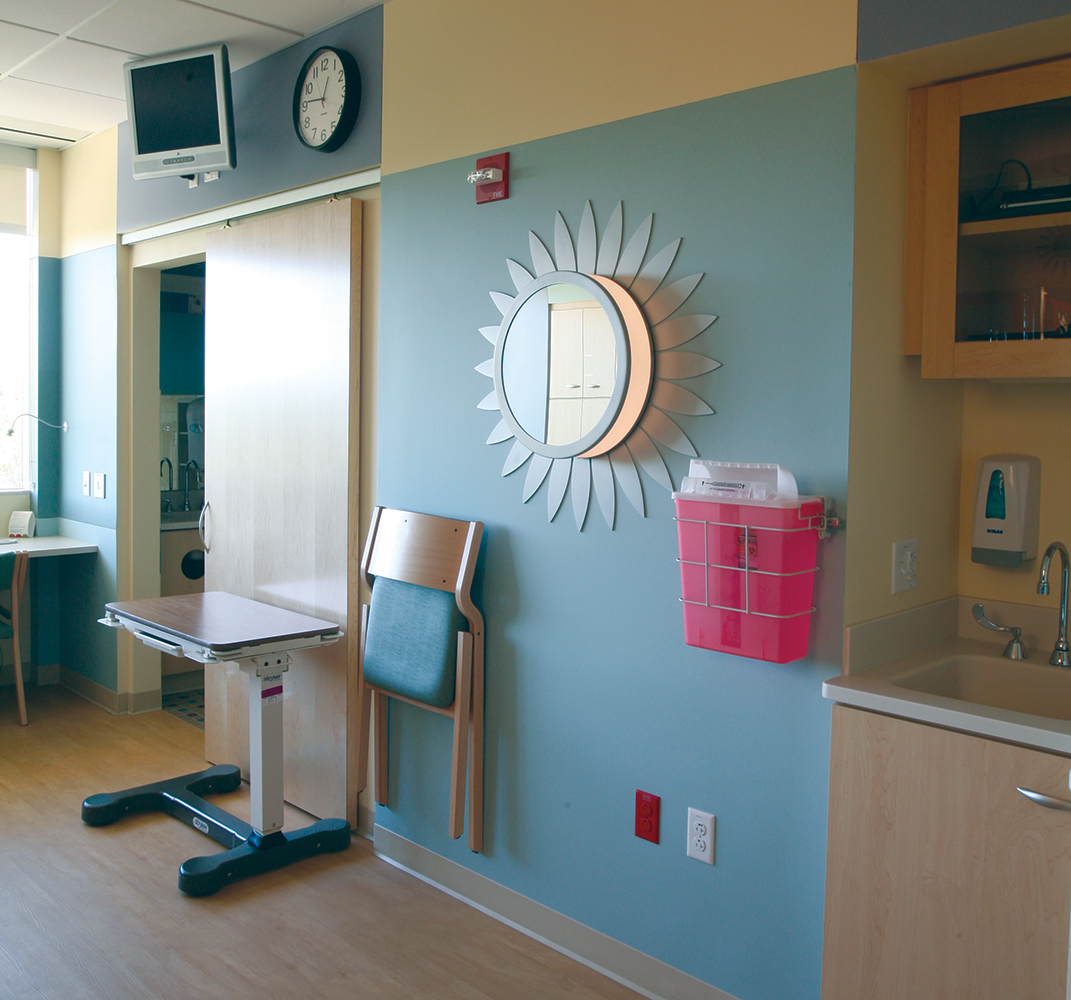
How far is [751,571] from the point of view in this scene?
196 centimetres

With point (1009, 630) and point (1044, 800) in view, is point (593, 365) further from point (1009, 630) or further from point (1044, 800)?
point (1044, 800)

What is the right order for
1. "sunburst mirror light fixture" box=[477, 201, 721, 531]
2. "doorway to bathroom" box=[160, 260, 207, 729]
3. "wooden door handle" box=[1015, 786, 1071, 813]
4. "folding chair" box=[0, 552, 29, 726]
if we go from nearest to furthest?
1. "wooden door handle" box=[1015, 786, 1071, 813]
2. "sunburst mirror light fixture" box=[477, 201, 721, 531]
3. "folding chair" box=[0, 552, 29, 726]
4. "doorway to bathroom" box=[160, 260, 207, 729]

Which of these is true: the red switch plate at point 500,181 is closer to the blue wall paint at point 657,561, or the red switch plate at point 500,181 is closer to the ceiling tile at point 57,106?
the blue wall paint at point 657,561

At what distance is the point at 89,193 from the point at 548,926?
13.5 feet

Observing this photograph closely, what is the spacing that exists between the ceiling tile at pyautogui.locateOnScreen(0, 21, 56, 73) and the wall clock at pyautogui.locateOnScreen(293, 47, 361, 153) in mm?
930

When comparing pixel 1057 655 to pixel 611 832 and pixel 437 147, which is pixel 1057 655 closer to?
pixel 611 832

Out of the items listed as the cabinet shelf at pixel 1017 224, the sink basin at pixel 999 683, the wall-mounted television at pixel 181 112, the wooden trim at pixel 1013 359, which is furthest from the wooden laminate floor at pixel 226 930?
the wall-mounted television at pixel 181 112

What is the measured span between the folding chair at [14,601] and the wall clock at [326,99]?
2.38 meters

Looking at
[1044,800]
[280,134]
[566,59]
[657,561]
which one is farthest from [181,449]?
[1044,800]

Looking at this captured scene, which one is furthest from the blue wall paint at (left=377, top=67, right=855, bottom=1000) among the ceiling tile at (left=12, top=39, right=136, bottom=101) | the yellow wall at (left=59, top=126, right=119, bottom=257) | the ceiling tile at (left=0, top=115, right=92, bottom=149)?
the ceiling tile at (left=0, top=115, right=92, bottom=149)

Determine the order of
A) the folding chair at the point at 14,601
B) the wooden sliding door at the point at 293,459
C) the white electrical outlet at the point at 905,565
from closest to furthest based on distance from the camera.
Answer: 1. the white electrical outlet at the point at 905,565
2. the wooden sliding door at the point at 293,459
3. the folding chair at the point at 14,601

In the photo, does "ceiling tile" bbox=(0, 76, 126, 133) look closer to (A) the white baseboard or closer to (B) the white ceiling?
(B) the white ceiling

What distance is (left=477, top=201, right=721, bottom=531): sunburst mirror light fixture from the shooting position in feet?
7.47

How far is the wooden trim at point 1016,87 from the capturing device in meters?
1.92
